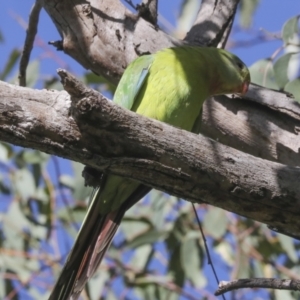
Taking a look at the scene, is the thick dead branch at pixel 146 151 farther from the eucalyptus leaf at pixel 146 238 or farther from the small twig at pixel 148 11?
the eucalyptus leaf at pixel 146 238

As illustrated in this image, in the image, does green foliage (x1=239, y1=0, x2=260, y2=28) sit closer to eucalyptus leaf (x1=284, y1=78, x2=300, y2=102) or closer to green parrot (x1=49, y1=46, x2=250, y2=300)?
eucalyptus leaf (x1=284, y1=78, x2=300, y2=102)

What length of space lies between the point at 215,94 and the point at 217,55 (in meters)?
0.21

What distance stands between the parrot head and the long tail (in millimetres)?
595

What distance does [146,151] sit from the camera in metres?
1.83

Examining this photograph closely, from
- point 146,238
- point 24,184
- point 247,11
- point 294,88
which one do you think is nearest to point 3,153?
point 24,184

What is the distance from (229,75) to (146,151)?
1277 mm

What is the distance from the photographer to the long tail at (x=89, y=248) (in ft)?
8.00

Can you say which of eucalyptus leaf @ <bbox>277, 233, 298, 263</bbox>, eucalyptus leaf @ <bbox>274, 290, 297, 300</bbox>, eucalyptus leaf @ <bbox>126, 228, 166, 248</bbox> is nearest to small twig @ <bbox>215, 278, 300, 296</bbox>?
eucalyptus leaf @ <bbox>274, 290, 297, 300</bbox>

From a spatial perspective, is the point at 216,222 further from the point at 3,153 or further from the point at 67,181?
the point at 3,153

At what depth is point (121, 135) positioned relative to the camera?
178 cm

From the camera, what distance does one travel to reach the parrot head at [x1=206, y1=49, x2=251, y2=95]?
291 centimetres

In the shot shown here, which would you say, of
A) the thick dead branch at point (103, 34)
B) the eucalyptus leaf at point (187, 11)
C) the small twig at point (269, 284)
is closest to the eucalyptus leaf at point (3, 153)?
the eucalyptus leaf at point (187, 11)

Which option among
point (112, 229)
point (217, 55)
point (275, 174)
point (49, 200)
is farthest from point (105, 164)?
point (49, 200)

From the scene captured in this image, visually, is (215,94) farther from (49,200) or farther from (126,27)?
(49,200)
